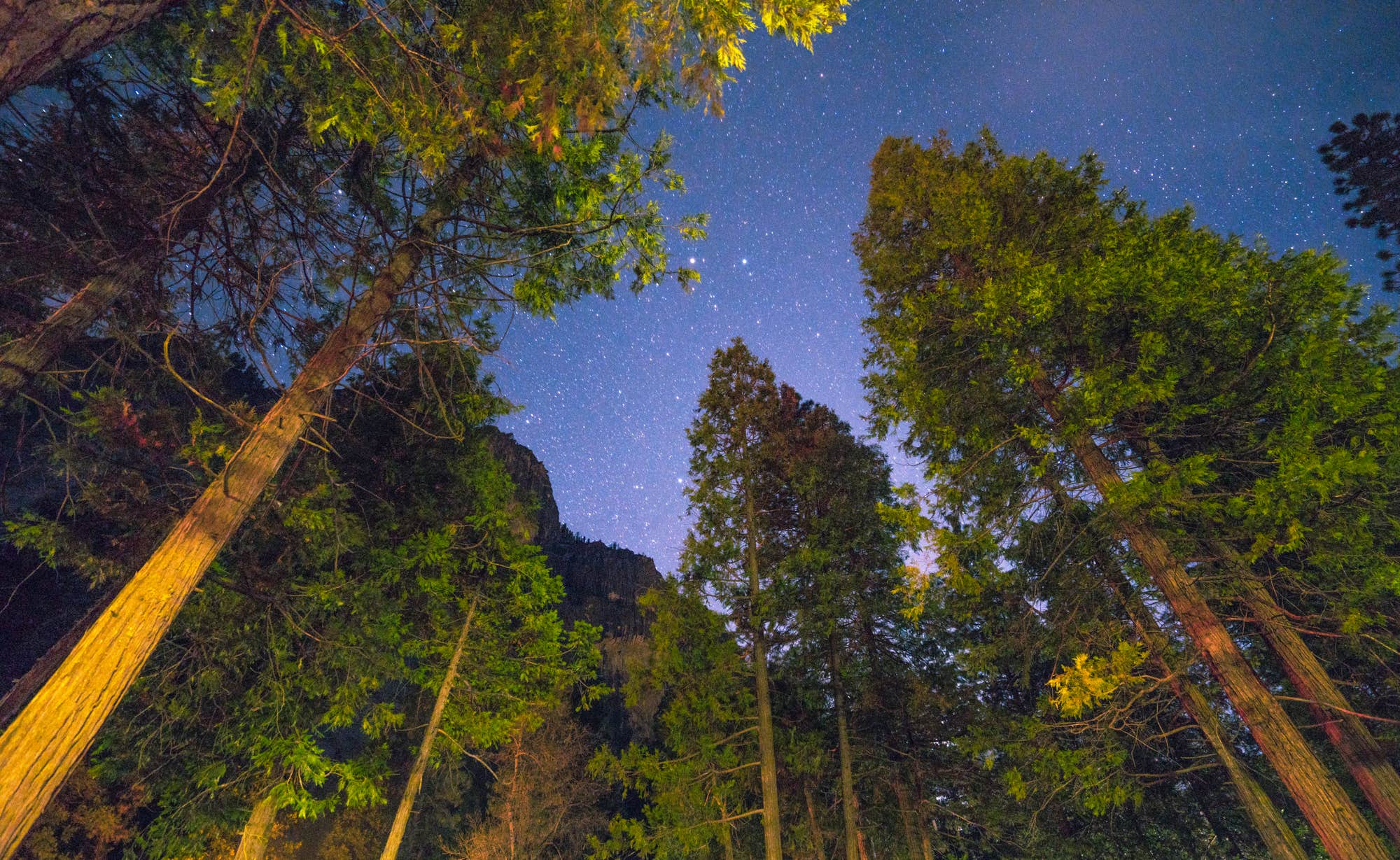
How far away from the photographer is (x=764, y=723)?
29.7ft

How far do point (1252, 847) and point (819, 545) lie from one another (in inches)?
540

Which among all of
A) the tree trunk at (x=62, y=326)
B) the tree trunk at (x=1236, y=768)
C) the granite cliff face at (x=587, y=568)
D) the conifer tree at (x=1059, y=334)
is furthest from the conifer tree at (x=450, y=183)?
the granite cliff face at (x=587, y=568)

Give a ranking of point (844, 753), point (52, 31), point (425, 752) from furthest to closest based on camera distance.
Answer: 1. point (844, 753)
2. point (425, 752)
3. point (52, 31)

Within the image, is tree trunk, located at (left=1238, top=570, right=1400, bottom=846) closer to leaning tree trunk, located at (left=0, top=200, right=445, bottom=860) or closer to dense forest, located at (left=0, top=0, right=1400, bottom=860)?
dense forest, located at (left=0, top=0, right=1400, bottom=860)

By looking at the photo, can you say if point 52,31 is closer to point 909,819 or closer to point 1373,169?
point 909,819

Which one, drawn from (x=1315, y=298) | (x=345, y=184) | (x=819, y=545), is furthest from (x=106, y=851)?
(x=1315, y=298)

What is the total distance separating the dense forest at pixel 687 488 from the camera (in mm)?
4082

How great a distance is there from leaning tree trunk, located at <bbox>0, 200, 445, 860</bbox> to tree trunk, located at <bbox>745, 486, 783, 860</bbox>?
8348 mm

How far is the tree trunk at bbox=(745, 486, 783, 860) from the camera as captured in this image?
807 centimetres

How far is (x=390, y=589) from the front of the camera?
32.2ft

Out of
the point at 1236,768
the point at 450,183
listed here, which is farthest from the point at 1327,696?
the point at 450,183

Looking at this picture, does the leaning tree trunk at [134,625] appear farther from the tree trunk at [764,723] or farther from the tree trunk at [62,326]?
the tree trunk at [764,723]

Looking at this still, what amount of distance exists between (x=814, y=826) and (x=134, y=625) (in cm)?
1336

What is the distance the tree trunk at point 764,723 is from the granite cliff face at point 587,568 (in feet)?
118
